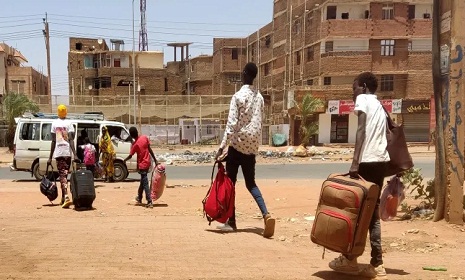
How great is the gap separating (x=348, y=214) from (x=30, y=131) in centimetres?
1418

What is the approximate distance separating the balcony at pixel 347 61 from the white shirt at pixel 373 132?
4138 centimetres

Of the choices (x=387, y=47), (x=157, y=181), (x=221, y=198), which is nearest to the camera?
(x=221, y=198)

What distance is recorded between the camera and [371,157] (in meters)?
4.40

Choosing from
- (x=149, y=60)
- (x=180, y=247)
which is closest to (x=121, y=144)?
(x=180, y=247)

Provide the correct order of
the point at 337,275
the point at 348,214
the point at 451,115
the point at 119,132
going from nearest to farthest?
the point at 348,214, the point at 337,275, the point at 451,115, the point at 119,132

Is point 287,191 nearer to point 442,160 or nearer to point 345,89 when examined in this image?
point 442,160

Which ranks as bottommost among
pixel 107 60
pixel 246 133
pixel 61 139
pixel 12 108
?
pixel 61 139

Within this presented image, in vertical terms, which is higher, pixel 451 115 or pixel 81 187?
pixel 451 115

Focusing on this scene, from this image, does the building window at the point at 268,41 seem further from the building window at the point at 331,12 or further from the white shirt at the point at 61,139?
the white shirt at the point at 61,139

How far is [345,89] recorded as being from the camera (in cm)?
4400

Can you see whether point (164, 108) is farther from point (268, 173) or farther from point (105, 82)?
point (268, 173)

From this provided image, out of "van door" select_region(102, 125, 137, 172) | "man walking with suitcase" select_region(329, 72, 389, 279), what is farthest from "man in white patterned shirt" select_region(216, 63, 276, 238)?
"van door" select_region(102, 125, 137, 172)

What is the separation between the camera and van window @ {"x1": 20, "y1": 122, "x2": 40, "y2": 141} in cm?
1598

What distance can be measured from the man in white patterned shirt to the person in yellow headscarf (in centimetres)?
1022
